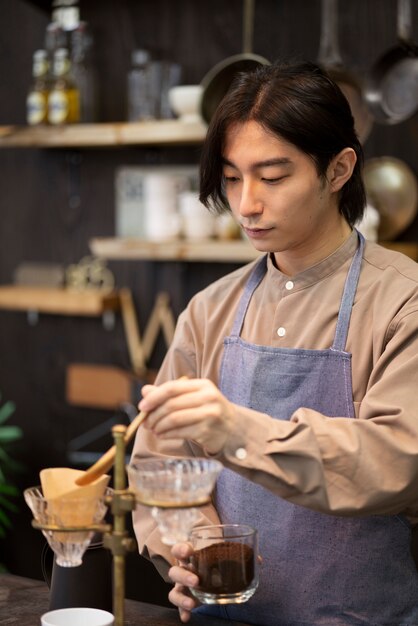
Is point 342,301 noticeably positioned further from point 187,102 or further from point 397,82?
point 187,102

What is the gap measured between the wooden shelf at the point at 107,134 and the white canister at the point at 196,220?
0.70ft

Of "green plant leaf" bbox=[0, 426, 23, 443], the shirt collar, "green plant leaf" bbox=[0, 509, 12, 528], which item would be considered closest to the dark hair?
the shirt collar

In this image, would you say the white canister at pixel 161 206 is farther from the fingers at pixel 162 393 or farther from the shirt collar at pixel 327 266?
the fingers at pixel 162 393

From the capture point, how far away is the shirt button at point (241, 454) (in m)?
1.38

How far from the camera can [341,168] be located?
67.6 inches

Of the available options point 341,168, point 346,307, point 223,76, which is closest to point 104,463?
point 346,307

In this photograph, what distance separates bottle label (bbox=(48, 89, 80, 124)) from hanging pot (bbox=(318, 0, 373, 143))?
942 mm

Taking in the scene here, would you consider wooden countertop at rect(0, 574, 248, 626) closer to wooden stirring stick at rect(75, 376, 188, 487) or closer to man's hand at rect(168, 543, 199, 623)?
man's hand at rect(168, 543, 199, 623)

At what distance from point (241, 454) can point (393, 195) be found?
6.30 feet

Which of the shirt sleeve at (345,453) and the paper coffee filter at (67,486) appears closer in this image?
the paper coffee filter at (67,486)

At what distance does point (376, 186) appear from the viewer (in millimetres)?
3129

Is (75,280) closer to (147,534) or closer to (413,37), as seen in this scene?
(413,37)

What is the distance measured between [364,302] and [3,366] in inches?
108

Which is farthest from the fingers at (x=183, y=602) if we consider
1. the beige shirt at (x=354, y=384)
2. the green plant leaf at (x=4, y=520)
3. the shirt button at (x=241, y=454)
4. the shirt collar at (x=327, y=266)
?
the green plant leaf at (x=4, y=520)
